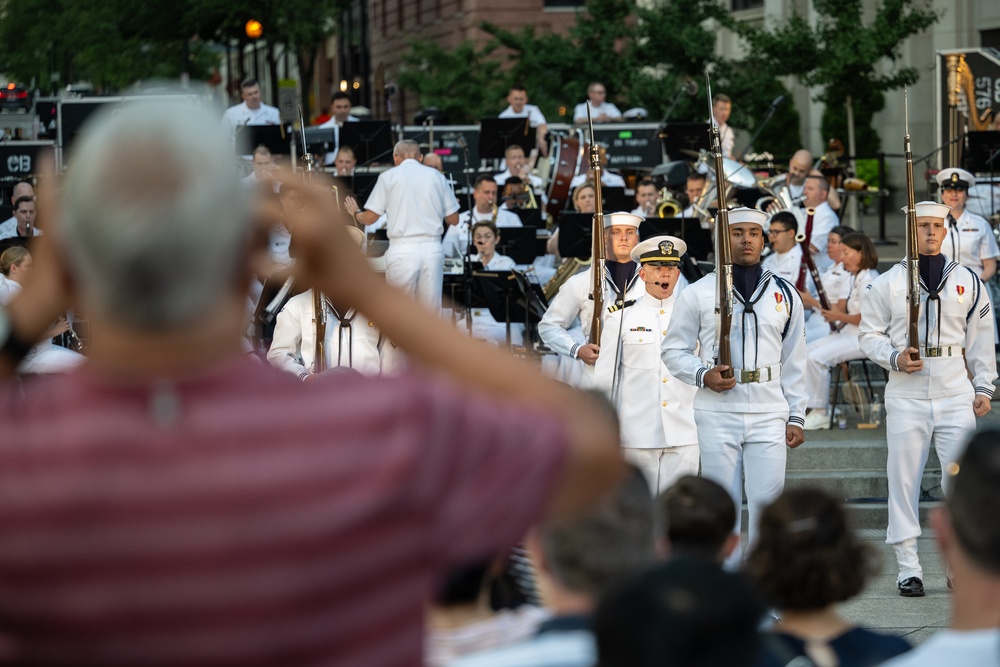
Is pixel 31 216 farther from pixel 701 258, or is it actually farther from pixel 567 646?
pixel 567 646

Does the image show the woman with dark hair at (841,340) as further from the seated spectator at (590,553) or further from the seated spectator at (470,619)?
the seated spectator at (470,619)

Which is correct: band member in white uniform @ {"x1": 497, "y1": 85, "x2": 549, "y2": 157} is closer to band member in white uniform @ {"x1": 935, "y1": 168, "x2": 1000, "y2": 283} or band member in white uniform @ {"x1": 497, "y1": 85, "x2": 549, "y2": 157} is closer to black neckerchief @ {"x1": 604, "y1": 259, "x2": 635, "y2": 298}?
band member in white uniform @ {"x1": 935, "y1": 168, "x2": 1000, "y2": 283}

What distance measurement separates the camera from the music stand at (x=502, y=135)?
63.3 feet

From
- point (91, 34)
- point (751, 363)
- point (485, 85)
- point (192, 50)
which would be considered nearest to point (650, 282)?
point (751, 363)

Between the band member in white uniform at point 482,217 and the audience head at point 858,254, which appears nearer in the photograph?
the audience head at point 858,254

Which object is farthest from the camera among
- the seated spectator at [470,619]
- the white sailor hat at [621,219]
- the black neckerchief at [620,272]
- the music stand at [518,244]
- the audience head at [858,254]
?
the music stand at [518,244]

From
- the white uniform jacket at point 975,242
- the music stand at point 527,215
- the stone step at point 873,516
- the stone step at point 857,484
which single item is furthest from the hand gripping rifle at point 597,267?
the music stand at point 527,215

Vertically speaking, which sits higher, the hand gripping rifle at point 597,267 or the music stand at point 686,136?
the music stand at point 686,136

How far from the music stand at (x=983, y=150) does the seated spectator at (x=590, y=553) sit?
14.1 metres

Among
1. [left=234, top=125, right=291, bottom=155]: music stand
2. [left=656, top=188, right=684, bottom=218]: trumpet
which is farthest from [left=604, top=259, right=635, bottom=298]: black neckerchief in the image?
[left=234, top=125, right=291, bottom=155]: music stand

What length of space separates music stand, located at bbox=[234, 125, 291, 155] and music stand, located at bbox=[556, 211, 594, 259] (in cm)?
618

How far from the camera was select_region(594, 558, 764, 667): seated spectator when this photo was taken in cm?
208

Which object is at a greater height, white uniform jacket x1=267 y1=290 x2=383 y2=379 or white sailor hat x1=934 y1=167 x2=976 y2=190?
white sailor hat x1=934 y1=167 x2=976 y2=190

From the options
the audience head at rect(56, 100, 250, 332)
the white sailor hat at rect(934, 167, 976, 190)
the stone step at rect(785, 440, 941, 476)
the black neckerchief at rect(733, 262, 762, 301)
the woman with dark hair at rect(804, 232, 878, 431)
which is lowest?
the stone step at rect(785, 440, 941, 476)
